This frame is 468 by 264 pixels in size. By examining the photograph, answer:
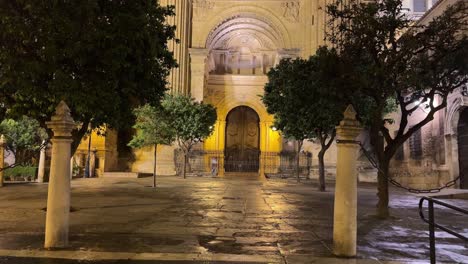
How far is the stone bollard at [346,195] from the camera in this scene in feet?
21.6

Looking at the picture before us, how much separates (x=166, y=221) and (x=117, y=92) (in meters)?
3.41

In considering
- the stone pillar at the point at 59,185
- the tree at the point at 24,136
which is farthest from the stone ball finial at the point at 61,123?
the tree at the point at 24,136

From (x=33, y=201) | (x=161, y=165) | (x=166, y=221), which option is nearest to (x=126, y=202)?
(x=33, y=201)

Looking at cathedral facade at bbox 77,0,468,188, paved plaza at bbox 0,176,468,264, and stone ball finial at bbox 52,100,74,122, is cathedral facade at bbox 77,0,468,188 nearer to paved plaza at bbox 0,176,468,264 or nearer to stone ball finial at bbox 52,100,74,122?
paved plaza at bbox 0,176,468,264

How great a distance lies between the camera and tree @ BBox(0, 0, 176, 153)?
366 inches

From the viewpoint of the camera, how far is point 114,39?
9820 millimetres

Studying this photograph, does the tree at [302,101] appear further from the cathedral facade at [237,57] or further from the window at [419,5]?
the window at [419,5]

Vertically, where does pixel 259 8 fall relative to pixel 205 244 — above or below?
above

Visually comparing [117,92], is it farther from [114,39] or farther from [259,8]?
[259,8]

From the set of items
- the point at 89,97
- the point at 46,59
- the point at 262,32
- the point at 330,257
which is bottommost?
the point at 330,257

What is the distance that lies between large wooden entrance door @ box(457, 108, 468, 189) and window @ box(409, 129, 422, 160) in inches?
163

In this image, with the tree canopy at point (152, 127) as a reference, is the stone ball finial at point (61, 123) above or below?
below

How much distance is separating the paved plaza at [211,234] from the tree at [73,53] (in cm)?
273

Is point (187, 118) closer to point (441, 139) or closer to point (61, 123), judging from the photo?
point (441, 139)
